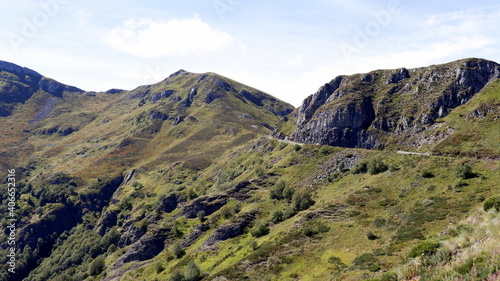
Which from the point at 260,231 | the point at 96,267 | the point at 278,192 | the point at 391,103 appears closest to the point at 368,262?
the point at 260,231

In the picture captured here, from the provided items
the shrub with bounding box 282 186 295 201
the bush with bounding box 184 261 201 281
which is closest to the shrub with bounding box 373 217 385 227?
the bush with bounding box 184 261 201 281

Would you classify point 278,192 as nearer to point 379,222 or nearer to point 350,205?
point 350,205

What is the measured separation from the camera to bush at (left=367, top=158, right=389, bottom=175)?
85875mm

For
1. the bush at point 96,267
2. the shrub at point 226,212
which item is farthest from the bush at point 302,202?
the bush at point 96,267

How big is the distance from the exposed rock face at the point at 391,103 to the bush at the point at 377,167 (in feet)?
132

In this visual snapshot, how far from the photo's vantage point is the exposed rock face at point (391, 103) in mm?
127688

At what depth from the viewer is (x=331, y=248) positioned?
173 feet

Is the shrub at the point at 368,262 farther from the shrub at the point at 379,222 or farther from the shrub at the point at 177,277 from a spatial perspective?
the shrub at the point at 177,277

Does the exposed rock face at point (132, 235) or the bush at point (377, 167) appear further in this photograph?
the exposed rock face at point (132, 235)

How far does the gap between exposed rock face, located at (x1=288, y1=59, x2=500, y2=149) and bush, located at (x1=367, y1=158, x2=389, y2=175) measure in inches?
1588

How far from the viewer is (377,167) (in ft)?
284

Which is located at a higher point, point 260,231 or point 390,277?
point 390,277

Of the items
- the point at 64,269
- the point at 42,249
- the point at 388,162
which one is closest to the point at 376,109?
the point at 388,162

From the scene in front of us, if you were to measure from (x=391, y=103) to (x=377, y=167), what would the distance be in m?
72.4
